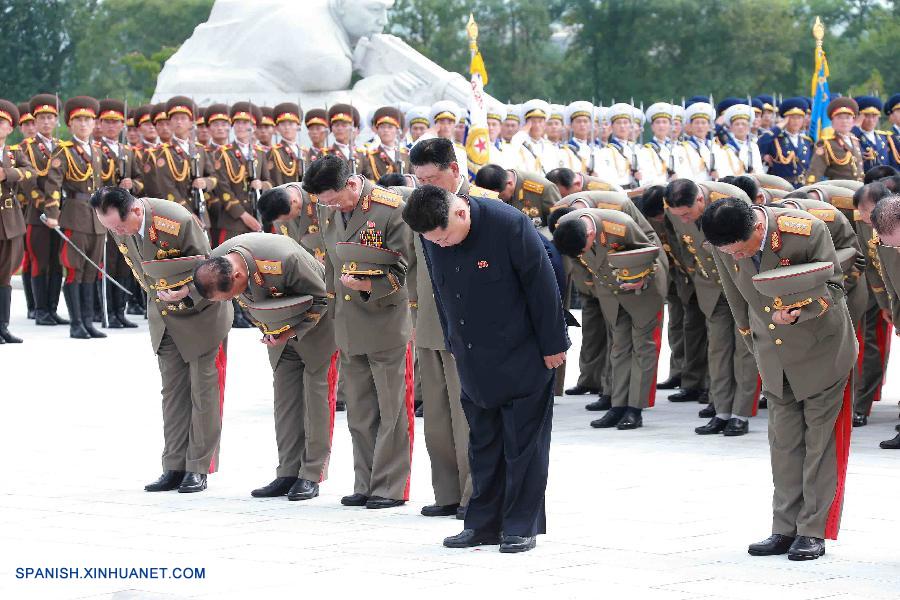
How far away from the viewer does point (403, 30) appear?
47281 mm

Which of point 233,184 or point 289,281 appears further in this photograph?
point 233,184

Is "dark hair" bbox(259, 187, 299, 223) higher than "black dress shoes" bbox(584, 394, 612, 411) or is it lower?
higher

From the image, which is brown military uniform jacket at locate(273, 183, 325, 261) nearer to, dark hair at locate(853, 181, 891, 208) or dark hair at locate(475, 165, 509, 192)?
dark hair at locate(475, 165, 509, 192)

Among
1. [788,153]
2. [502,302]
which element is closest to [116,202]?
[502,302]

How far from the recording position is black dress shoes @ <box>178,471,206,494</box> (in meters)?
9.24

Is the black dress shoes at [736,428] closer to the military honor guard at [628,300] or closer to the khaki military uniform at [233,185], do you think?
the military honor guard at [628,300]

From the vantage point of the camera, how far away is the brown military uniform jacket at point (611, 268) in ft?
36.8

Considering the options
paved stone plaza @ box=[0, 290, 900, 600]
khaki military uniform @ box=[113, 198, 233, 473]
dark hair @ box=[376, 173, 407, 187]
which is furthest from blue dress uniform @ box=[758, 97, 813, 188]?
khaki military uniform @ box=[113, 198, 233, 473]

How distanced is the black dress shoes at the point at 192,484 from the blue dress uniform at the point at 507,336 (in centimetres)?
224

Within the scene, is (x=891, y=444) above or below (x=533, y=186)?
below

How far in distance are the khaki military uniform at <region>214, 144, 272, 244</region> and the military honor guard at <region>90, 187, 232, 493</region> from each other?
910 cm

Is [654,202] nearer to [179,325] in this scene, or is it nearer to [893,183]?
[893,183]

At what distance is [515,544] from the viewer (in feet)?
24.1

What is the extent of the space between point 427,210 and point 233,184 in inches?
465
